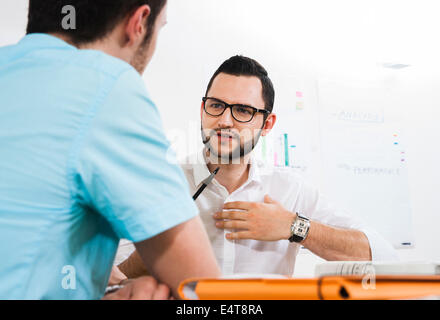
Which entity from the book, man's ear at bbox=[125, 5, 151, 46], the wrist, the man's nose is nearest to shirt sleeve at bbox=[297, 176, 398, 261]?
the wrist

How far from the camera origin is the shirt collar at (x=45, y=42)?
556mm

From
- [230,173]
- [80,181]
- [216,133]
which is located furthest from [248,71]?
[80,181]

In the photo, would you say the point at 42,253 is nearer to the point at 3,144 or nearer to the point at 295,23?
the point at 3,144

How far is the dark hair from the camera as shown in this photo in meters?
0.60

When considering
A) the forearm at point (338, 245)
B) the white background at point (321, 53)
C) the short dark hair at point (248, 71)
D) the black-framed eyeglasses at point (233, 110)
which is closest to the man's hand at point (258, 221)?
the forearm at point (338, 245)

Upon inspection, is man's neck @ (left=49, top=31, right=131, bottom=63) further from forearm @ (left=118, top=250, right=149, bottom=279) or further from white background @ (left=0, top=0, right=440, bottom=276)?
white background @ (left=0, top=0, right=440, bottom=276)

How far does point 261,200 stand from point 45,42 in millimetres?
1043

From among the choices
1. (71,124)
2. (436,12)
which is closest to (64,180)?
(71,124)

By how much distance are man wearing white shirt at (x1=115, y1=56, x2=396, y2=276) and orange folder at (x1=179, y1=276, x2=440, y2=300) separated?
715 millimetres

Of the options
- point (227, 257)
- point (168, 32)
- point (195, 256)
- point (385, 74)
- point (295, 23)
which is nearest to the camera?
point (195, 256)

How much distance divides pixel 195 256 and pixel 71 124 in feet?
0.80

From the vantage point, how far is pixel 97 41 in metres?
0.61

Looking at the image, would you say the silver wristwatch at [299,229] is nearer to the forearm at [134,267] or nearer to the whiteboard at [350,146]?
the forearm at [134,267]

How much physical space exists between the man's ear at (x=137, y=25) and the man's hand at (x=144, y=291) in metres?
0.40
